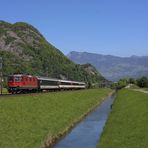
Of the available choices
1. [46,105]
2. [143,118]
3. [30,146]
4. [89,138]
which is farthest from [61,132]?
[46,105]

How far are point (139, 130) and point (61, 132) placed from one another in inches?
366

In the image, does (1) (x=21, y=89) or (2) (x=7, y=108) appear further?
(1) (x=21, y=89)

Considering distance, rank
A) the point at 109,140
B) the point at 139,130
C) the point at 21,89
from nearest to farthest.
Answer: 1. the point at 109,140
2. the point at 139,130
3. the point at 21,89

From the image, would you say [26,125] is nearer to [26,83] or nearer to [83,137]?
[83,137]

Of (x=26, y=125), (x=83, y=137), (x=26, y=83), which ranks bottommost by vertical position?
(x=83, y=137)

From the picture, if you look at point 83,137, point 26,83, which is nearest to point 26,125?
point 83,137

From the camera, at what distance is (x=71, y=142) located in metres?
37.8

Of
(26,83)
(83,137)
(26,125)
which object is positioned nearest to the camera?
(26,125)

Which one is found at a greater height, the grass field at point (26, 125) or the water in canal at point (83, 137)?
the grass field at point (26, 125)

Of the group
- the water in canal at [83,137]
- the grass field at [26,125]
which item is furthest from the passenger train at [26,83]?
the water in canal at [83,137]

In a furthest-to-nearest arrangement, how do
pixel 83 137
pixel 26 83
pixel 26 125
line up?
pixel 26 83, pixel 83 137, pixel 26 125

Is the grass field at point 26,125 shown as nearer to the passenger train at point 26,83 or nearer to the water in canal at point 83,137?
the water in canal at point 83,137

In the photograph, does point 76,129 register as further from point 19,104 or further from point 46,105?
point 46,105

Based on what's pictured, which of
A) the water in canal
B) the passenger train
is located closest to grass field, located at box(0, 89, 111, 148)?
the water in canal
